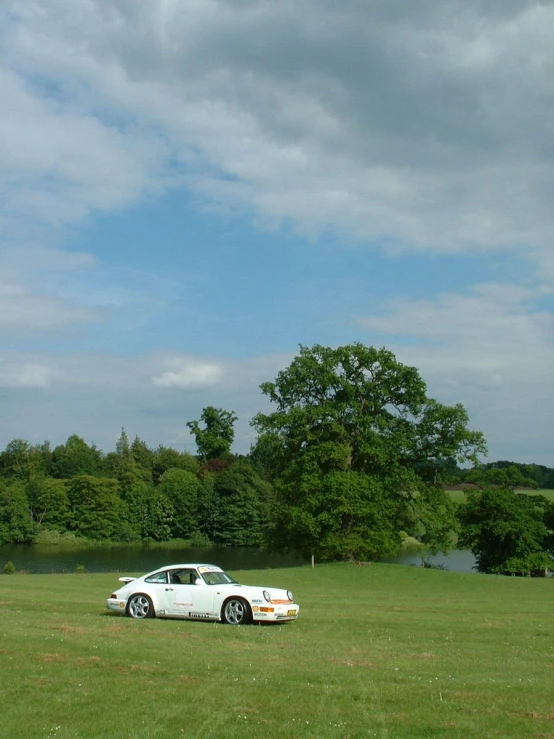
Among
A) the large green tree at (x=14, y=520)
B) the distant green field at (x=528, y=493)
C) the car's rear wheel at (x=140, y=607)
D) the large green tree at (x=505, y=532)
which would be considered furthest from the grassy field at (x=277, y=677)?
the large green tree at (x=14, y=520)

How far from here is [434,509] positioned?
4744cm

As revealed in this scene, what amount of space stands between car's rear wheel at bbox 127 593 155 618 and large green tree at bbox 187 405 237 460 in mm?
118776

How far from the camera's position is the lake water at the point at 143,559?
62.3m

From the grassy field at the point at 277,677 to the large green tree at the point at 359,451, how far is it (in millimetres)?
25309

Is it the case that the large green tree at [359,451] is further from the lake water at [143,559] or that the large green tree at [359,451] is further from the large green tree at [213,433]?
the large green tree at [213,433]

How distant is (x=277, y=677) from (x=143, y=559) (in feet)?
213

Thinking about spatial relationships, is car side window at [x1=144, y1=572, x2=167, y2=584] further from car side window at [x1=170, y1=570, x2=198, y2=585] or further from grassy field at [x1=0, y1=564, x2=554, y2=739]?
grassy field at [x1=0, y1=564, x2=554, y2=739]

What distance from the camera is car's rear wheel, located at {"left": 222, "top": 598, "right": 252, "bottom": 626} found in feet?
56.0

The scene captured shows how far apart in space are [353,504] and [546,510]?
28.0 metres

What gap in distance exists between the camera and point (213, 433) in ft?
454

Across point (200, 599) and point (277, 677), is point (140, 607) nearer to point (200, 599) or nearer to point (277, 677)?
point (200, 599)

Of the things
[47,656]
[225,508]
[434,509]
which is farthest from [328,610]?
[225,508]

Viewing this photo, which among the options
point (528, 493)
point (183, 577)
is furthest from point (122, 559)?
point (183, 577)

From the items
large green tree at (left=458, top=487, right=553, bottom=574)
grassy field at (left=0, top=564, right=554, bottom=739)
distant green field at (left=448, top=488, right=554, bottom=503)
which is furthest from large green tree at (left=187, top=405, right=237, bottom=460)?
grassy field at (left=0, top=564, right=554, bottom=739)
